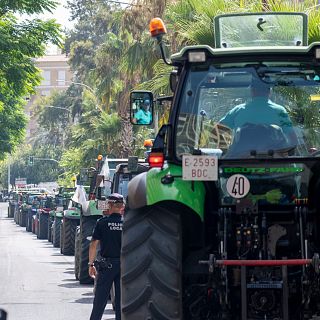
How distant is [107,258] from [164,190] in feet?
18.4

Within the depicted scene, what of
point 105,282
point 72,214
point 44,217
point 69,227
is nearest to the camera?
point 105,282

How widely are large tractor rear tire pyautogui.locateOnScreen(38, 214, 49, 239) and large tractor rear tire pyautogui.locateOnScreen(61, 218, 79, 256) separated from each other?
13122 millimetres

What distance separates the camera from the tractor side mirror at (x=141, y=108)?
9.46 m

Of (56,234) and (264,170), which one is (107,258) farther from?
(56,234)

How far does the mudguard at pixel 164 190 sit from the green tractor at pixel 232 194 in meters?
0.01

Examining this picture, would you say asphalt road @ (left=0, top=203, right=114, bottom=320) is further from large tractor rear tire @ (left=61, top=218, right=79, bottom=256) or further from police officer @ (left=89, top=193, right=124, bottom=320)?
police officer @ (left=89, top=193, right=124, bottom=320)

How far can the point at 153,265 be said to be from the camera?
7.86 metres

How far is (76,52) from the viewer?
7300 centimetres

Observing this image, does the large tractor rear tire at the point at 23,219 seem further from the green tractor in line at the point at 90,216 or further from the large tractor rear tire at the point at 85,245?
the large tractor rear tire at the point at 85,245

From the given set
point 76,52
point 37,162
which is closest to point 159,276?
point 76,52

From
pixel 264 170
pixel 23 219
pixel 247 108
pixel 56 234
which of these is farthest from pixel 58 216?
pixel 264 170

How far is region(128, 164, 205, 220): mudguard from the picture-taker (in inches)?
314

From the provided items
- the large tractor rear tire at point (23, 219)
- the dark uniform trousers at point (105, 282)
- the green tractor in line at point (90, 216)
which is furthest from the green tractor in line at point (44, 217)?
the dark uniform trousers at point (105, 282)

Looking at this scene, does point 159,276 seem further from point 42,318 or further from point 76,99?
point 76,99
